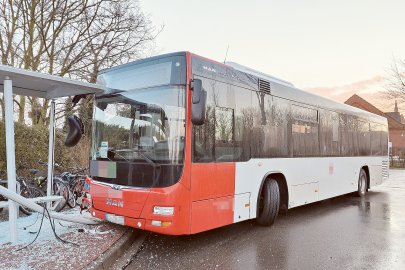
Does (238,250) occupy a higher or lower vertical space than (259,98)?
lower

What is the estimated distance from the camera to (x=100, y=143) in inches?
254

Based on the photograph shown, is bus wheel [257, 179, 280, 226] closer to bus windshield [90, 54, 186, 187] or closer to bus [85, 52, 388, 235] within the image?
bus [85, 52, 388, 235]

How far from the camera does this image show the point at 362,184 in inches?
525

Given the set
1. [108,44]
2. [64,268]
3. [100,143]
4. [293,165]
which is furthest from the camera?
[108,44]

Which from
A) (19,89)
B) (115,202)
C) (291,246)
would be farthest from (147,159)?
(291,246)

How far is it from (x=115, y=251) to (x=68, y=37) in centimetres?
1627

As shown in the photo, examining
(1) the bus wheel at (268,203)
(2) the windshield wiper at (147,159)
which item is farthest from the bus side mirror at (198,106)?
(1) the bus wheel at (268,203)

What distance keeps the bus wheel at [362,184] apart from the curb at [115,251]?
9096mm

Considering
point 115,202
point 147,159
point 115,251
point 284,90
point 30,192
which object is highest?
point 284,90

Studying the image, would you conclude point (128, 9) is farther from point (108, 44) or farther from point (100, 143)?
point (100, 143)

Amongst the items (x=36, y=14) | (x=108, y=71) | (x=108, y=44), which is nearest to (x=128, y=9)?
(x=108, y=44)

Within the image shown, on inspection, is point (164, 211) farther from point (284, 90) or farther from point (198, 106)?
point (284, 90)

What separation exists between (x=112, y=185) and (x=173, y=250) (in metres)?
1.47

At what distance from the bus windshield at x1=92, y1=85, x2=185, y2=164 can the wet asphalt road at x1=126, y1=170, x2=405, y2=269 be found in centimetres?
153
